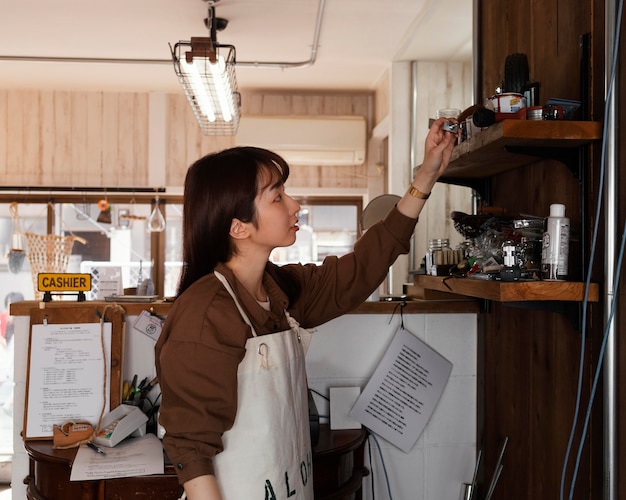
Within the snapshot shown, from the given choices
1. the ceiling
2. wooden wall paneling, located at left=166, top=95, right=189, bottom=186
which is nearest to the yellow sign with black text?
the ceiling

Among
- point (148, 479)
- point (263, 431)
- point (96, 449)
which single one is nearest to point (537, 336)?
point (263, 431)

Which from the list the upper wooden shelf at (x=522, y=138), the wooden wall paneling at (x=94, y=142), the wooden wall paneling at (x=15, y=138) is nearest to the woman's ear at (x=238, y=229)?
the upper wooden shelf at (x=522, y=138)

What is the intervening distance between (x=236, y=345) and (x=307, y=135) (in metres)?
3.94

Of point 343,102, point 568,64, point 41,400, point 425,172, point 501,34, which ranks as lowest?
point 41,400

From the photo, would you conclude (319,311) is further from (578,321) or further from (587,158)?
(587,158)

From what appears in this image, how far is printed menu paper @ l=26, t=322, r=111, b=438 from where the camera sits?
1.98 meters

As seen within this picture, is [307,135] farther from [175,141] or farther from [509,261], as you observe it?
[509,261]

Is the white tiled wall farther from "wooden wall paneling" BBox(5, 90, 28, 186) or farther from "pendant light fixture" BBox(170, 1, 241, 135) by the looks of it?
"wooden wall paneling" BBox(5, 90, 28, 186)

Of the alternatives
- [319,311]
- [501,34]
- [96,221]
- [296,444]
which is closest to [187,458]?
[296,444]

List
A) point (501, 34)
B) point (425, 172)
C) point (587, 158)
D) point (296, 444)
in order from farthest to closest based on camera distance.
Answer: point (501, 34), point (425, 172), point (296, 444), point (587, 158)

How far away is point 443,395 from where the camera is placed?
215 centimetres

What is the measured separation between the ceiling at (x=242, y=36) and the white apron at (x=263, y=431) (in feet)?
7.33

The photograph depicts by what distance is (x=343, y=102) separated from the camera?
5.36 meters

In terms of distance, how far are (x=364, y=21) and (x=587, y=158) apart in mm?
2452
